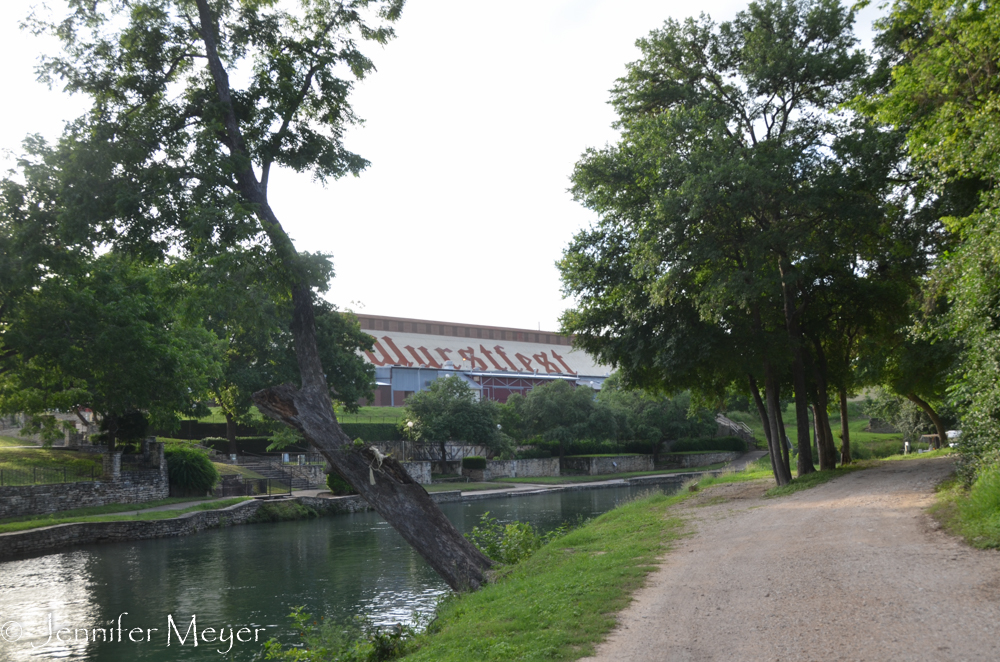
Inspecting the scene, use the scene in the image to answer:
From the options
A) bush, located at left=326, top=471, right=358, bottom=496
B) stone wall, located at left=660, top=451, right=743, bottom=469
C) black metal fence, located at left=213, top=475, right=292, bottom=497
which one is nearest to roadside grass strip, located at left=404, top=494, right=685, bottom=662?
bush, located at left=326, top=471, right=358, bottom=496

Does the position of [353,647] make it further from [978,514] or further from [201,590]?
A: [201,590]

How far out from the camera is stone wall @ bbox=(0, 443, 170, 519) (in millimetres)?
23734

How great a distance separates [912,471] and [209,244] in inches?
732

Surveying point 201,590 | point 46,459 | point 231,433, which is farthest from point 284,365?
point 201,590

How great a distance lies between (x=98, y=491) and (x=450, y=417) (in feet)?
75.8

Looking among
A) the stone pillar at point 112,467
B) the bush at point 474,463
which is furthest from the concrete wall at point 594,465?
the stone pillar at point 112,467

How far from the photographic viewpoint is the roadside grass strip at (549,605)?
6039 millimetres

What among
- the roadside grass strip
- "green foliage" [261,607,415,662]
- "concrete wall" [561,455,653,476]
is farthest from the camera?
"concrete wall" [561,455,653,476]

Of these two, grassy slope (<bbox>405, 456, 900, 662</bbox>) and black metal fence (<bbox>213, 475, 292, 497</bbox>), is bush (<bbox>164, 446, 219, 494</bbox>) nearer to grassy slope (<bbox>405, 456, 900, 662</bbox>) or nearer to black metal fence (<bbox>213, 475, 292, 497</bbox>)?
black metal fence (<bbox>213, 475, 292, 497</bbox>)

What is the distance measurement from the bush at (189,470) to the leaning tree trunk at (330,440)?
2434 cm

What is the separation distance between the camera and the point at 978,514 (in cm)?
934

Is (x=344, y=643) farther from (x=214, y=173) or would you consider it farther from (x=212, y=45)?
(x=212, y=45)

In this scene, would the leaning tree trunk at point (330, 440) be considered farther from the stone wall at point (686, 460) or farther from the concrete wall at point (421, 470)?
the stone wall at point (686, 460)

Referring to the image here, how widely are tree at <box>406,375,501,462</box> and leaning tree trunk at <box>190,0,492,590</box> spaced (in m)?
35.8
